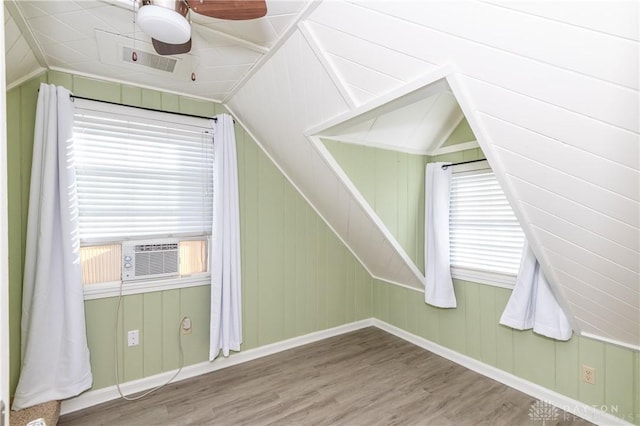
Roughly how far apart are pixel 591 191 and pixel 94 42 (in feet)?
8.51

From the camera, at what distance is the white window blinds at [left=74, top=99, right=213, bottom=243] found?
7.07 ft

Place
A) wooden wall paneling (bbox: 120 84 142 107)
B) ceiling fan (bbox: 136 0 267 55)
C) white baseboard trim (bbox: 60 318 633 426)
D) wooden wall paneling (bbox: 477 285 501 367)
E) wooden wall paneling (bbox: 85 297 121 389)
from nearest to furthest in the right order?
ceiling fan (bbox: 136 0 267 55) < white baseboard trim (bbox: 60 318 633 426) < wooden wall paneling (bbox: 85 297 121 389) < wooden wall paneling (bbox: 120 84 142 107) < wooden wall paneling (bbox: 477 285 501 367)

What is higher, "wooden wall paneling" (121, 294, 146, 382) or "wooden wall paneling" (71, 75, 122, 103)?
"wooden wall paneling" (71, 75, 122, 103)

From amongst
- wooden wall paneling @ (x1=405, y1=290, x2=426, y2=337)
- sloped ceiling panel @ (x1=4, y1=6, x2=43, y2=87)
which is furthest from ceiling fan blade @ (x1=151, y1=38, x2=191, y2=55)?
wooden wall paneling @ (x1=405, y1=290, x2=426, y2=337)

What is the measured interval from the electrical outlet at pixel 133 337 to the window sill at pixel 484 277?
2705 millimetres

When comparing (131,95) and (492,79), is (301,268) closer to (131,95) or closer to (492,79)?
(131,95)

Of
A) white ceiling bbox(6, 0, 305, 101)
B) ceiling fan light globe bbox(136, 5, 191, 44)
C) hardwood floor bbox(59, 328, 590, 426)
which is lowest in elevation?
hardwood floor bbox(59, 328, 590, 426)

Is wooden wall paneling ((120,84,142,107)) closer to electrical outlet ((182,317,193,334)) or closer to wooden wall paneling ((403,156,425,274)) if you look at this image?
electrical outlet ((182,317,193,334))

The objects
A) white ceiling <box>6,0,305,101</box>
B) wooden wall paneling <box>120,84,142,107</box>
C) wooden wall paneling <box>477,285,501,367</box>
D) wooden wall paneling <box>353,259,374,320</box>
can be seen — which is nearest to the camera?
white ceiling <box>6,0,305,101</box>

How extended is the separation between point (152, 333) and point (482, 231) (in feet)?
9.32

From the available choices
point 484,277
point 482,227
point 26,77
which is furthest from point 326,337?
point 26,77

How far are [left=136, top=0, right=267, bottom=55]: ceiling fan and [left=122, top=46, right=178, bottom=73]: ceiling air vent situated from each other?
3.02 feet

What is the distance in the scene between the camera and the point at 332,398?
89.3 inches

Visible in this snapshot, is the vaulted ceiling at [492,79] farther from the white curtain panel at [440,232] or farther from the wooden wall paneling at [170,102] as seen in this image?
the white curtain panel at [440,232]
